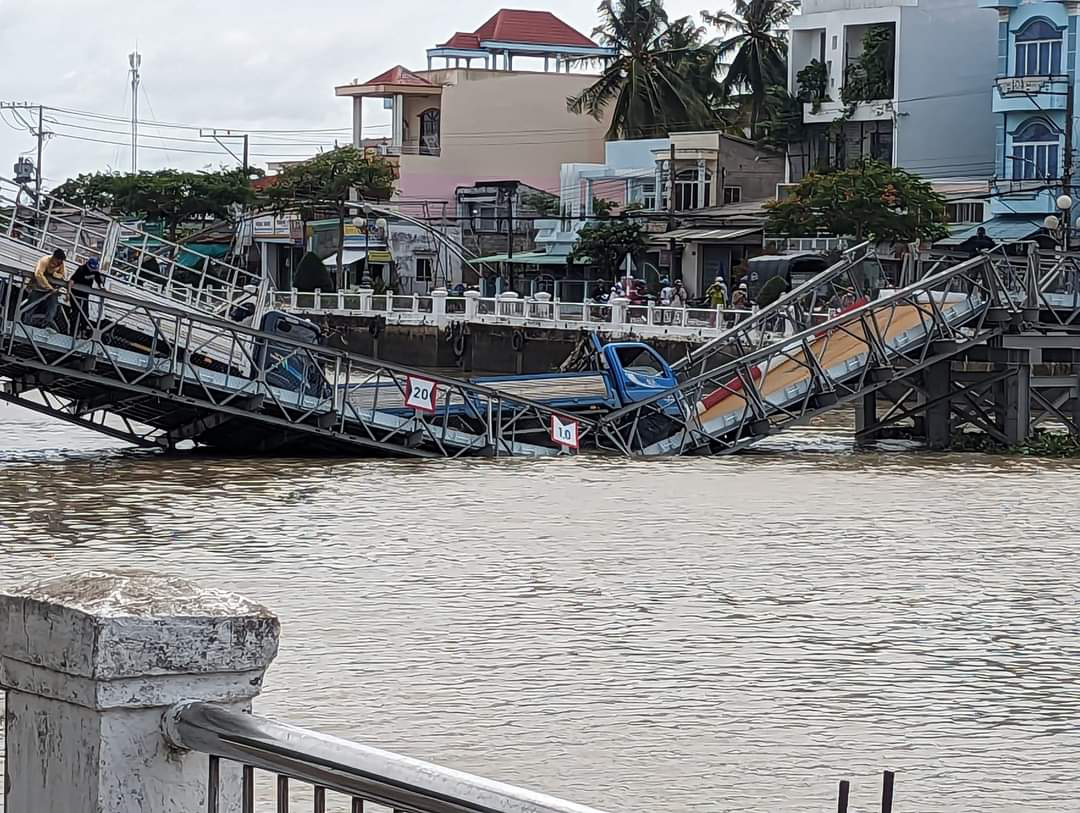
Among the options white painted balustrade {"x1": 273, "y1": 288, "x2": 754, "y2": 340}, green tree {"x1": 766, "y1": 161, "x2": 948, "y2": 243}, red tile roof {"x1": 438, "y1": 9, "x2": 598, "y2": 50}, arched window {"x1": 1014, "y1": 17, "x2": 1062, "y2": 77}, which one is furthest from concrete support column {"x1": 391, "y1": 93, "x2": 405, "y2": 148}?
green tree {"x1": 766, "y1": 161, "x2": 948, "y2": 243}

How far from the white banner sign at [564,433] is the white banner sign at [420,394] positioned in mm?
1730

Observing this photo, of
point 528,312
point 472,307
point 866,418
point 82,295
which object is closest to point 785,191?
point 472,307

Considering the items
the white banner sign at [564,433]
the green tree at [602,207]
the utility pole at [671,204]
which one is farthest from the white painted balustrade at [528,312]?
the white banner sign at [564,433]

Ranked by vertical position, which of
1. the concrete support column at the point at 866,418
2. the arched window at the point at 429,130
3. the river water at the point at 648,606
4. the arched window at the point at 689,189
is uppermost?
the arched window at the point at 429,130

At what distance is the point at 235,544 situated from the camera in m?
17.3

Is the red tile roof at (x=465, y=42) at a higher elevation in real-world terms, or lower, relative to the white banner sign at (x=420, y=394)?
higher

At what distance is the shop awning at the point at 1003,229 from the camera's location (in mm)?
54406

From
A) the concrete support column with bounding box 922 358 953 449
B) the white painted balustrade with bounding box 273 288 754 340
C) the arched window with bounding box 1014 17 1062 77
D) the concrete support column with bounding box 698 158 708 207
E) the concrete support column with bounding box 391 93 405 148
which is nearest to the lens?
the concrete support column with bounding box 922 358 953 449

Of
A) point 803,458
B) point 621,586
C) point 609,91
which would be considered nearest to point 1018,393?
point 803,458

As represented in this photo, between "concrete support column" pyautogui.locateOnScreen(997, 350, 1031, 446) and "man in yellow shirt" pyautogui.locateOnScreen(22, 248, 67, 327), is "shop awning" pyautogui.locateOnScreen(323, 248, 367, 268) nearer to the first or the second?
"concrete support column" pyautogui.locateOnScreen(997, 350, 1031, 446)

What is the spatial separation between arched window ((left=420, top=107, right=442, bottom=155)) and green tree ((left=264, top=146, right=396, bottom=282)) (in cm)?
1197

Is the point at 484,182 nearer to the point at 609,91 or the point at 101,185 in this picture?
the point at 609,91

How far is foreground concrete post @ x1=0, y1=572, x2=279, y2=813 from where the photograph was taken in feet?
11.8

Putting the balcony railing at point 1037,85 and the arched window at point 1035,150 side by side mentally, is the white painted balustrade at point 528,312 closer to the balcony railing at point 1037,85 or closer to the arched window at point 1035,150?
the arched window at point 1035,150
